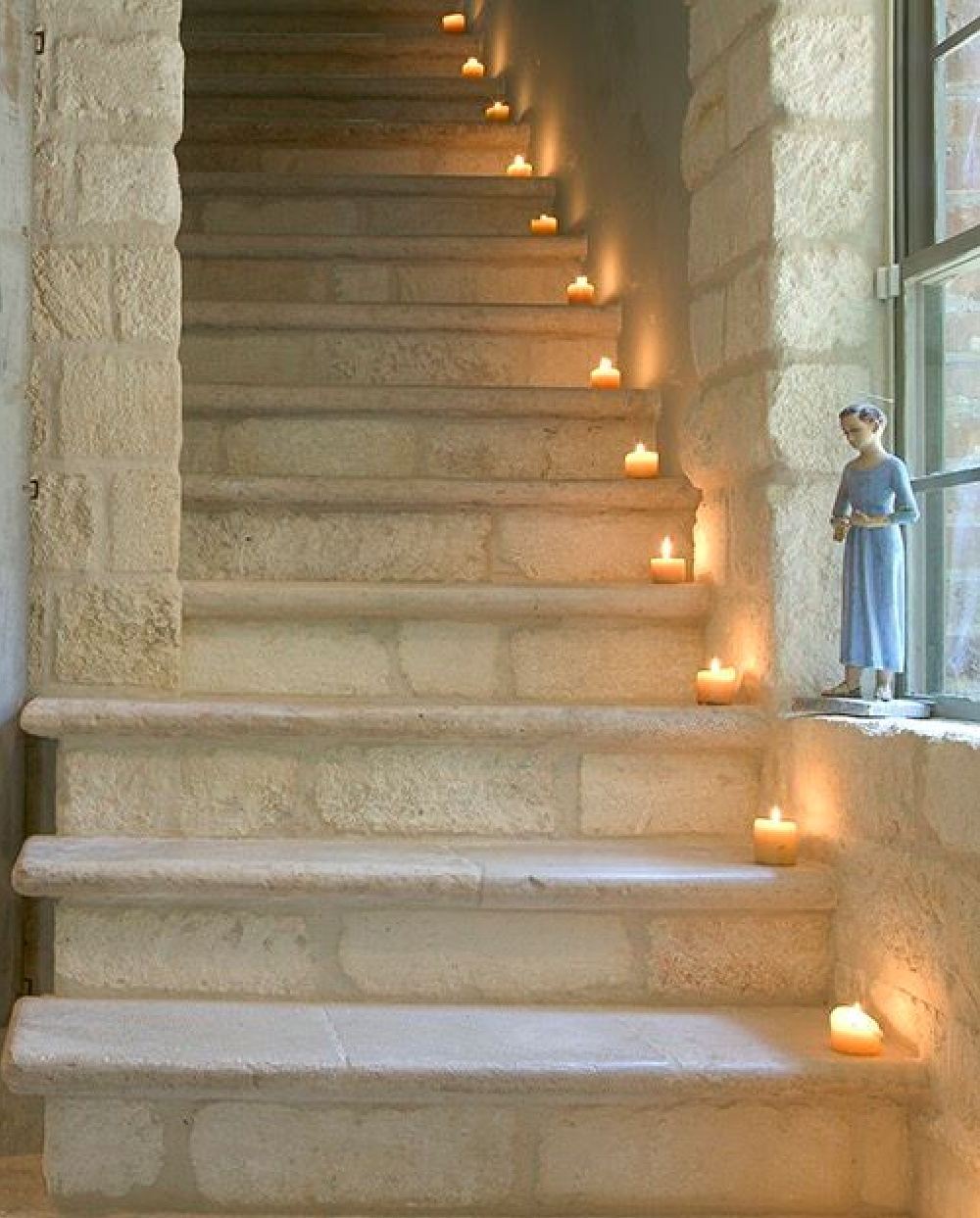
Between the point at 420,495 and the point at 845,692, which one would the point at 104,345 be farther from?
the point at 845,692

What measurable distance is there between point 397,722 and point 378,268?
233 centimetres

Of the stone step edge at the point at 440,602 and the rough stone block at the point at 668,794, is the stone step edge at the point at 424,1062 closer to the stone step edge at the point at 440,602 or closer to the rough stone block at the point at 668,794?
the rough stone block at the point at 668,794

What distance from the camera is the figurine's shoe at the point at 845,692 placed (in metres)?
3.12

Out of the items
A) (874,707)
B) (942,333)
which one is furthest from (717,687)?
(942,333)

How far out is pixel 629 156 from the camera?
4742 mm

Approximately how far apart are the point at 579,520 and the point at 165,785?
1270mm

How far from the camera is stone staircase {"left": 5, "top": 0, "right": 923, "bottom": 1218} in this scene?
267cm

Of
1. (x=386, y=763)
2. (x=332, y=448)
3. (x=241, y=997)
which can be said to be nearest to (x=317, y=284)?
(x=332, y=448)

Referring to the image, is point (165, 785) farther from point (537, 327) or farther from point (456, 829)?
point (537, 327)

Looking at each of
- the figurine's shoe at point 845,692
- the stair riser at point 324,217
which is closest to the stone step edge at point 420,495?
the figurine's shoe at point 845,692

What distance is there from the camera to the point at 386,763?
3.30 metres

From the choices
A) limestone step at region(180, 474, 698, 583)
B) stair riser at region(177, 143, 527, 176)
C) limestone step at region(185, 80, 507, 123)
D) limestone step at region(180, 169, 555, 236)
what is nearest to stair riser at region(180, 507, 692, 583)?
limestone step at region(180, 474, 698, 583)

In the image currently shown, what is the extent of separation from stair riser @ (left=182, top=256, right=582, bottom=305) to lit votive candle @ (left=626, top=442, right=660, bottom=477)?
113cm

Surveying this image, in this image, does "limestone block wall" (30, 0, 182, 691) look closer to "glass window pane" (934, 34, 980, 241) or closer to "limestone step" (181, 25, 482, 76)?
"glass window pane" (934, 34, 980, 241)
